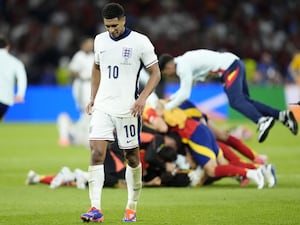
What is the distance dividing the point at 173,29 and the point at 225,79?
19243 millimetres

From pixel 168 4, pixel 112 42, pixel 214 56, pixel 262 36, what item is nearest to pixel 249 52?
pixel 262 36

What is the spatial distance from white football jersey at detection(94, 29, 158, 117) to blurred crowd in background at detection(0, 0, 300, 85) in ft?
70.3

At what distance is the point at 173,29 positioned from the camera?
33781mm

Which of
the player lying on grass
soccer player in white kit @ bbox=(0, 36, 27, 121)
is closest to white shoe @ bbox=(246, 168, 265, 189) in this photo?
the player lying on grass

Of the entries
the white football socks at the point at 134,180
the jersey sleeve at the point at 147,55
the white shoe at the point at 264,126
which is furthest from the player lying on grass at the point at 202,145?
the jersey sleeve at the point at 147,55

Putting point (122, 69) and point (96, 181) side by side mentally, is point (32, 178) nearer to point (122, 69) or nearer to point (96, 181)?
point (96, 181)

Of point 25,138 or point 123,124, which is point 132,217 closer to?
point 123,124

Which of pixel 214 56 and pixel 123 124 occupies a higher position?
pixel 214 56

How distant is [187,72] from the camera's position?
46.4 feet

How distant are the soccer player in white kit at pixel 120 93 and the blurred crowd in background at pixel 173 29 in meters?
21.4

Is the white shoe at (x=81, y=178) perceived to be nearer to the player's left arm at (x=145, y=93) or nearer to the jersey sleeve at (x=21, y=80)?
the player's left arm at (x=145, y=93)

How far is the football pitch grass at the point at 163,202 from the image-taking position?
953cm

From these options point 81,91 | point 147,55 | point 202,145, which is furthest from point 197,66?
point 81,91

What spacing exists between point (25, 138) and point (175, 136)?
35.4ft
